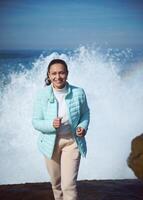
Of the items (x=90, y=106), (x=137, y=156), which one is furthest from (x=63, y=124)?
(x=137, y=156)

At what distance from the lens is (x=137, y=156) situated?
3439mm

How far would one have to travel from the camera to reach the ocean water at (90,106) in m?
3.31

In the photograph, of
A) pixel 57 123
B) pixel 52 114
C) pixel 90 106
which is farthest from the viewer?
pixel 90 106

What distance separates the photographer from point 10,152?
333 cm

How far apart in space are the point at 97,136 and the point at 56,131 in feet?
3.65

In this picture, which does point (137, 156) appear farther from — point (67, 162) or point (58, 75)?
point (58, 75)

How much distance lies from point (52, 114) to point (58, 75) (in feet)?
0.81

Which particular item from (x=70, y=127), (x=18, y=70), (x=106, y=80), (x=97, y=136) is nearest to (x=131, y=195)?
(x=97, y=136)

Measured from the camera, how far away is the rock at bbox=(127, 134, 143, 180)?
3414 millimetres

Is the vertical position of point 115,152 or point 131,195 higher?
point 115,152

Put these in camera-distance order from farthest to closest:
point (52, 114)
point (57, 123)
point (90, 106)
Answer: point (90, 106) < point (52, 114) < point (57, 123)

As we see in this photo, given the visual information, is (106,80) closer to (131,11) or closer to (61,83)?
(131,11)

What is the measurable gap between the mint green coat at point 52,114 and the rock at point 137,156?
111cm

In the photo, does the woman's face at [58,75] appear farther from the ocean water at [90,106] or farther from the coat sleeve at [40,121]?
the ocean water at [90,106]
